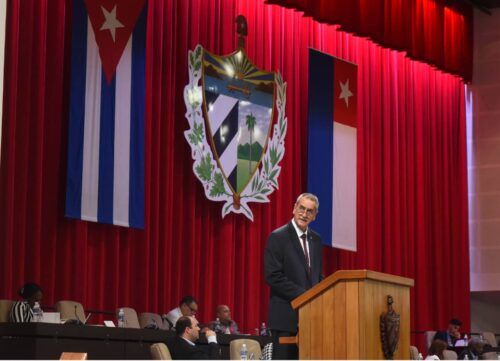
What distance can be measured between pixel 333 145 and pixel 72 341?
247 inches

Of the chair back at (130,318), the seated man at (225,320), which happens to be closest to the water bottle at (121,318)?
the chair back at (130,318)

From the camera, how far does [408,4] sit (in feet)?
47.2

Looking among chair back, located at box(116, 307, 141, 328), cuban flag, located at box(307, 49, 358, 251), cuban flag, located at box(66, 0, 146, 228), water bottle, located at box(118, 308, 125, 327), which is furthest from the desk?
cuban flag, located at box(307, 49, 358, 251)

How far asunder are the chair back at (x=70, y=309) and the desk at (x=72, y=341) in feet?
2.75

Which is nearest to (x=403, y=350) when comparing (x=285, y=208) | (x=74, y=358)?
(x=74, y=358)

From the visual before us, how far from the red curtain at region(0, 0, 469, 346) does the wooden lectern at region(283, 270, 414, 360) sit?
483cm

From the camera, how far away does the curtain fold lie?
12.9 metres

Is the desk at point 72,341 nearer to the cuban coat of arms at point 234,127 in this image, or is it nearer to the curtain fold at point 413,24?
the cuban coat of arms at point 234,127

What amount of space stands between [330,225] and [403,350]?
25.4ft

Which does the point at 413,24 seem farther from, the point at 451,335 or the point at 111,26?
the point at 111,26

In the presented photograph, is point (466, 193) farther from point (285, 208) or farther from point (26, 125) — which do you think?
point (26, 125)

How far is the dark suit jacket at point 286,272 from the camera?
213 inches

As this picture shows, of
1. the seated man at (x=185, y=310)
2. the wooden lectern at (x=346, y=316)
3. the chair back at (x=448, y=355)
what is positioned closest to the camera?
the wooden lectern at (x=346, y=316)

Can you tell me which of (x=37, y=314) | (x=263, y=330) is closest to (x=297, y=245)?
(x=37, y=314)
